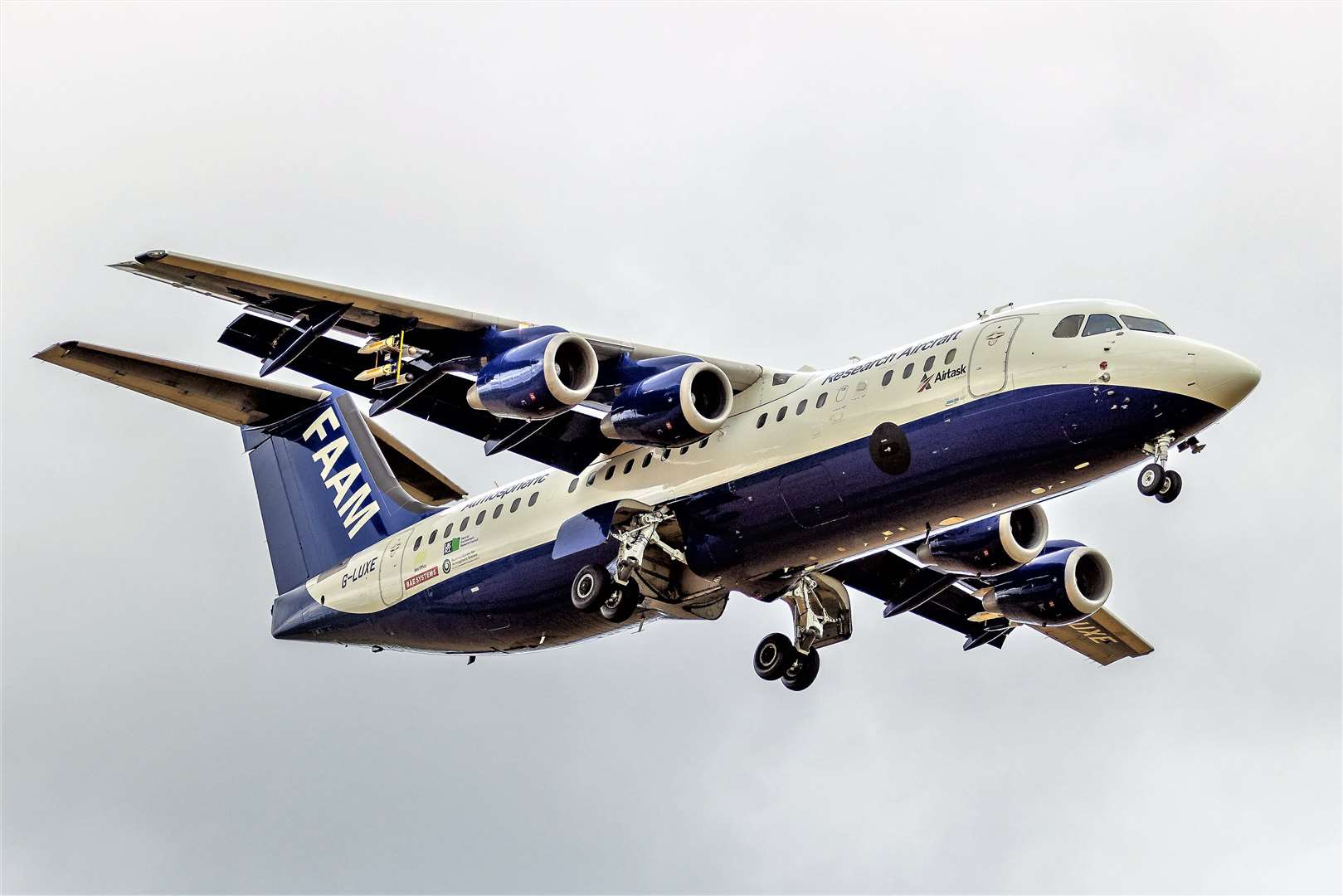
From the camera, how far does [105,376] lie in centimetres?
2117

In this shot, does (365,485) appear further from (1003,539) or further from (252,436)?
(1003,539)

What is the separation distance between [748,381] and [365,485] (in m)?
6.53

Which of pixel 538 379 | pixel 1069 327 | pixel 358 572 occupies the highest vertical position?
pixel 1069 327

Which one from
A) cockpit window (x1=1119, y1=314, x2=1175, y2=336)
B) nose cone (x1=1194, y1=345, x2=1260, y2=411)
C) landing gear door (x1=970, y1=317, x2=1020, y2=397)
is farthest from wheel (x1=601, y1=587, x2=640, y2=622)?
nose cone (x1=1194, y1=345, x2=1260, y2=411)

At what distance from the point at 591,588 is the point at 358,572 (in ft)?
14.5

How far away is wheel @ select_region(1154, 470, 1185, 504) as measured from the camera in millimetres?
16734

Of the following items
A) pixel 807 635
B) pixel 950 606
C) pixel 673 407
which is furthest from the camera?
pixel 950 606

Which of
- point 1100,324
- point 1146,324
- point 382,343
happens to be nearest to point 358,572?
point 382,343

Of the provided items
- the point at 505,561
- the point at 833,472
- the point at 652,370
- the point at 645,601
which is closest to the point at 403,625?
the point at 505,561

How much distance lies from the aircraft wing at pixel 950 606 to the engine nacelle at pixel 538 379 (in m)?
4.90

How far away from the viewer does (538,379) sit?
60.6 ft

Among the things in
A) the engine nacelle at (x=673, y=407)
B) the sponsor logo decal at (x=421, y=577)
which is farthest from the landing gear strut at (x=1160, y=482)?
the sponsor logo decal at (x=421, y=577)

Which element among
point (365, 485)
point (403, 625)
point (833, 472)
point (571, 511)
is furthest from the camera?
point (365, 485)

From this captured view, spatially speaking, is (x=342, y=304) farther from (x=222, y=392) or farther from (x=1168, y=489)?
(x=1168, y=489)
